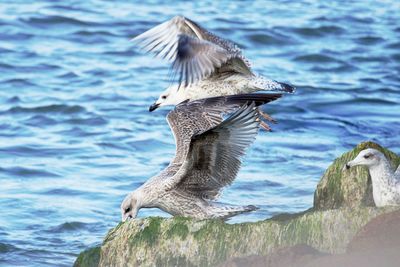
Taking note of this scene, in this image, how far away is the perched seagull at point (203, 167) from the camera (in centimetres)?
707

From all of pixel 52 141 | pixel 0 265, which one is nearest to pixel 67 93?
pixel 52 141

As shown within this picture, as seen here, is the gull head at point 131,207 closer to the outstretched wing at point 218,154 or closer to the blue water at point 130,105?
the outstretched wing at point 218,154

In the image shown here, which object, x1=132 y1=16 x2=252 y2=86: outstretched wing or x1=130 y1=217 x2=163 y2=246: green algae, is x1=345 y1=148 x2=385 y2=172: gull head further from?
x1=132 y1=16 x2=252 y2=86: outstretched wing

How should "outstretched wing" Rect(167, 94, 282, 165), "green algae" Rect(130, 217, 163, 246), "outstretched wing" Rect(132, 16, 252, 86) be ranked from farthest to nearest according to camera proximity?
1. "outstretched wing" Rect(132, 16, 252, 86)
2. "outstretched wing" Rect(167, 94, 282, 165)
3. "green algae" Rect(130, 217, 163, 246)

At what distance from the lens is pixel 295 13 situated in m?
18.8

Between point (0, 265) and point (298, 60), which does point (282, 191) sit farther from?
point (298, 60)

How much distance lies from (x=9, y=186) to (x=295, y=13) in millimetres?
9343

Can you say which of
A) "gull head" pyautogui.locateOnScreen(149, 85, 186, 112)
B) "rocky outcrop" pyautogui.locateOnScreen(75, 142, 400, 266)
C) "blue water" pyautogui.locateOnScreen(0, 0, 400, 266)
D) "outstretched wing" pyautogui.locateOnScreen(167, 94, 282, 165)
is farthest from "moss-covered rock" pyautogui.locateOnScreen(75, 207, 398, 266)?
"gull head" pyautogui.locateOnScreen(149, 85, 186, 112)

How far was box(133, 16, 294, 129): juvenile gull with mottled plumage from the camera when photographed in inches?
331

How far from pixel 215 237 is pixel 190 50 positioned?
224cm

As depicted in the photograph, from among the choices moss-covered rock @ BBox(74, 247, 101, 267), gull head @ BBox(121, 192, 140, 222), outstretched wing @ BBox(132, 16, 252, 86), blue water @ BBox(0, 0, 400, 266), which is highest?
outstretched wing @ BBox(132, 16, 252, 86)

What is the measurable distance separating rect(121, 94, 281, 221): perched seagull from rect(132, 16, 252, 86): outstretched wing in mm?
497

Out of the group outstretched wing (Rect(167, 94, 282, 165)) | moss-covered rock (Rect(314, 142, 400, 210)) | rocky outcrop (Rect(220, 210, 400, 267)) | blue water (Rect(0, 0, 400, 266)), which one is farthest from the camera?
blue water (Rect(0, 0, 400, 266))

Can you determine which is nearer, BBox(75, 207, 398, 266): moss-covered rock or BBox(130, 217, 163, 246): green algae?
BBox(75, 207, 398, 266): moss-covered rock
